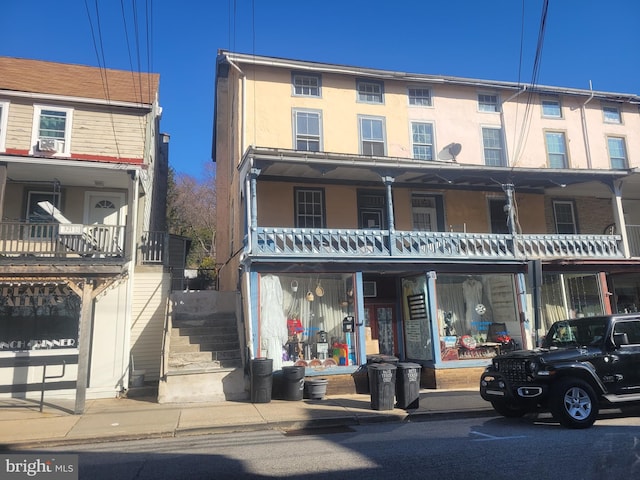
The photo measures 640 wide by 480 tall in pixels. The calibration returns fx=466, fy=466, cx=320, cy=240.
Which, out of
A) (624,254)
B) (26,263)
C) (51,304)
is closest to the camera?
(26,263)

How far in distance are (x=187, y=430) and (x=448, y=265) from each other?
29.2 feet

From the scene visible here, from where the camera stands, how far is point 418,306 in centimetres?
1430

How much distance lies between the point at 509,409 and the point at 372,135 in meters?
10.8

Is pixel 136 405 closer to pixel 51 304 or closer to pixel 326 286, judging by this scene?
pixel 51 304

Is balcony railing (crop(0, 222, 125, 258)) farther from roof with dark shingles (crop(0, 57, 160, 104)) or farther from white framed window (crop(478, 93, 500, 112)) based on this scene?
white framed window (crop(478, 93, 500, 112))

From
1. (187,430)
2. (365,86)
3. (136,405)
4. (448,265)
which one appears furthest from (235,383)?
(365,86)

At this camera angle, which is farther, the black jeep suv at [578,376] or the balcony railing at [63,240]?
the balcony railing at [63,240]

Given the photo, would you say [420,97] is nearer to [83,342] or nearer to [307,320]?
[307,320]

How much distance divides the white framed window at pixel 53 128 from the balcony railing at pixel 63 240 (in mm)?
2457

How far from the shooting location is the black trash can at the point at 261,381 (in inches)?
434

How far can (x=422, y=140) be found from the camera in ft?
57.0

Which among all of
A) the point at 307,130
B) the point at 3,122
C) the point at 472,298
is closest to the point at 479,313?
the point at 472,298

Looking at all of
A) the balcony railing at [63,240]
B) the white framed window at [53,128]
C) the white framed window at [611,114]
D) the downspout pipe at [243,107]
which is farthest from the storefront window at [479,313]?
the white framed window at [53,128]

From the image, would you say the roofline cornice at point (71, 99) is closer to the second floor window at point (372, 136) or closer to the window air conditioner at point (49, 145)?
the window air conditioner at point (49, 145)
